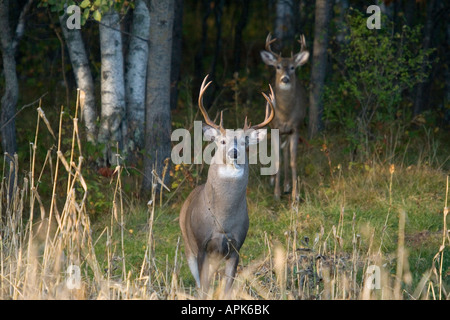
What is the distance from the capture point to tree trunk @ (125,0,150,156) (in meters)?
9.20

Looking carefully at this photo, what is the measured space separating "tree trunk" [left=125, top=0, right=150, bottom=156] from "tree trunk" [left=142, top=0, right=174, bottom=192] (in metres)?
0.83

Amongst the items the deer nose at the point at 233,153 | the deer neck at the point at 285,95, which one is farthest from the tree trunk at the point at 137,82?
the deer nose at the point at 233,153

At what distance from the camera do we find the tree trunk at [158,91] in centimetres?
823

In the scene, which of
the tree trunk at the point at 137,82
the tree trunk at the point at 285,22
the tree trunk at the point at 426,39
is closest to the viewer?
the tree trunk at the point at 137,82

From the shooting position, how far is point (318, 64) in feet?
34.3

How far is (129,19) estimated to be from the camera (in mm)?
10203

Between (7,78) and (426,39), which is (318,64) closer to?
(426,39)

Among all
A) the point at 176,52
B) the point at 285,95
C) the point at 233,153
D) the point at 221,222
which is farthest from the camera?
the point at 176,52

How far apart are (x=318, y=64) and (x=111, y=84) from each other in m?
3.20

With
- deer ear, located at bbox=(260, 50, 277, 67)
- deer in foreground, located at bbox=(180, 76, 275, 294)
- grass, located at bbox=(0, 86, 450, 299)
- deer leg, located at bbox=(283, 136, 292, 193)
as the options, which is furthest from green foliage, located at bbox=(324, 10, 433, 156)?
deer in foreground, located at bbox=(180, 76, 275, 294)

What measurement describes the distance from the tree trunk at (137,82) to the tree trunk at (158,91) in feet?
2.71

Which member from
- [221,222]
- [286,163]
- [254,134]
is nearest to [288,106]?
[286,163]

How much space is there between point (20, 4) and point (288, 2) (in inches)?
181

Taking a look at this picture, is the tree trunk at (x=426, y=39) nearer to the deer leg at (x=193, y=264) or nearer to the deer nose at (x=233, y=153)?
the deer leg at (x=193, y=264)
